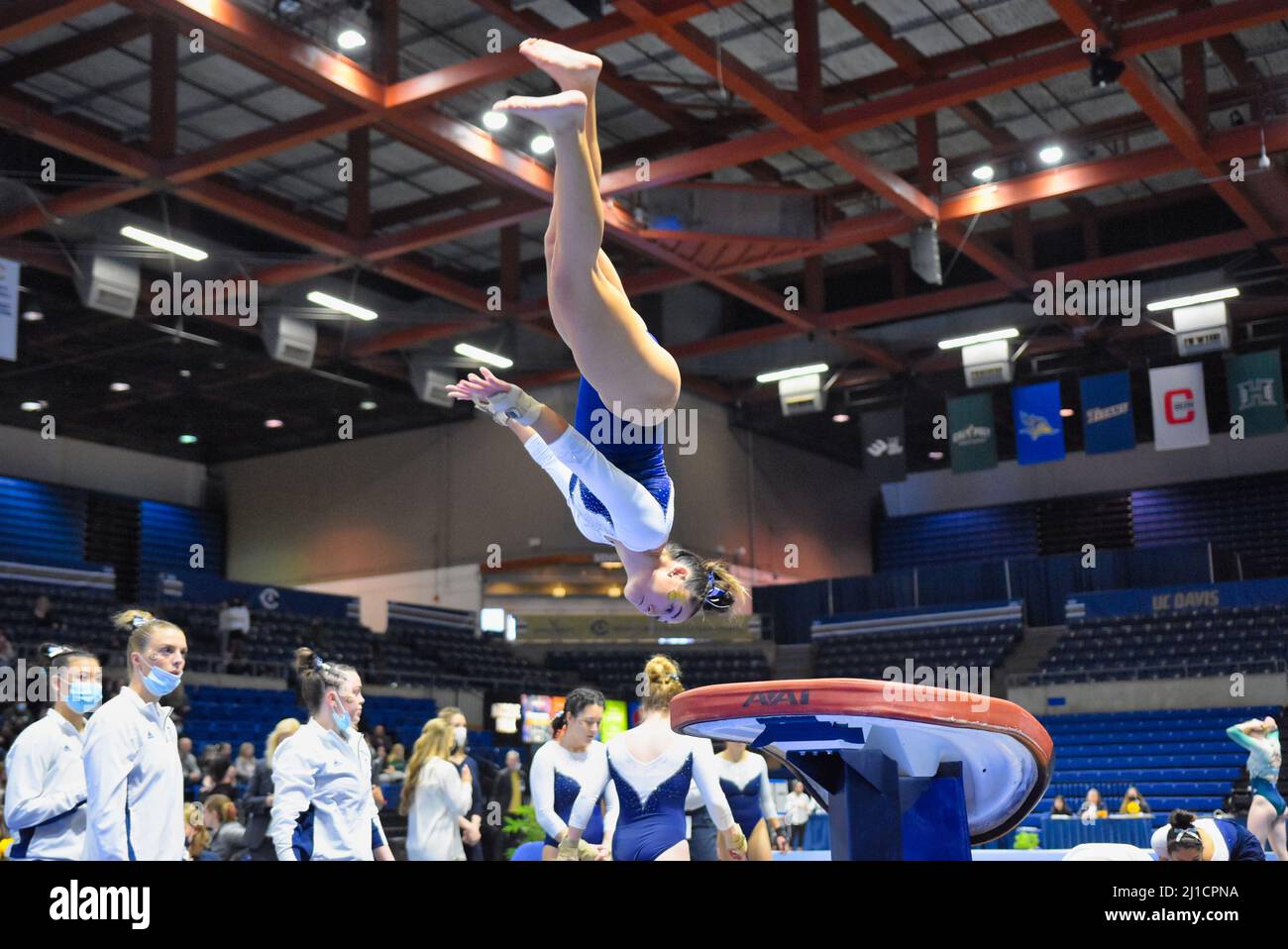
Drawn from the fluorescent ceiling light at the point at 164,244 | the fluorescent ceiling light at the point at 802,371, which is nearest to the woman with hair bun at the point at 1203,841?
the fluorescent ceiling light at the point at 164,244

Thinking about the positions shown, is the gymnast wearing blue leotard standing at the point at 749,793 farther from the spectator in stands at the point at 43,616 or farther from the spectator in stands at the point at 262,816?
the spectator in stands at the point at 43,616

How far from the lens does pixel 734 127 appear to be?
583 inches

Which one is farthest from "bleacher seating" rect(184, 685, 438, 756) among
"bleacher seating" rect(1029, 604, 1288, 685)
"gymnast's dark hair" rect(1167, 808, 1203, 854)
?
"gymnast's dark hair" rect(1167, 808, 1203, 854)

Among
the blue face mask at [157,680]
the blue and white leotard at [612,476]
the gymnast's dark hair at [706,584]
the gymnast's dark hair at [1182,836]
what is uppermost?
the blue and white leotard at [612,476]

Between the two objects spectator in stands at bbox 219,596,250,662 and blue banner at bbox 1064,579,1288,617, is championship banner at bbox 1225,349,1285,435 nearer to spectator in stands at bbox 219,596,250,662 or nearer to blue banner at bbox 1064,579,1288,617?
blue banner at bbox 1064,579,1288,617

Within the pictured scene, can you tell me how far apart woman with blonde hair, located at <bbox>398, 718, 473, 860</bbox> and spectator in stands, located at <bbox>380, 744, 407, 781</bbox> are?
7.38m

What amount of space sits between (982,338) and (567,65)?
49.4 ft

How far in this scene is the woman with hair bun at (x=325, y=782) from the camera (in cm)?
443

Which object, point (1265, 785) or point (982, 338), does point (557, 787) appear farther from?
point (982, 338)

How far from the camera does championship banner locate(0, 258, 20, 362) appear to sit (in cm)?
1254

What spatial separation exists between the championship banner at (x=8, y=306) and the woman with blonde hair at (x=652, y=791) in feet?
32.6
